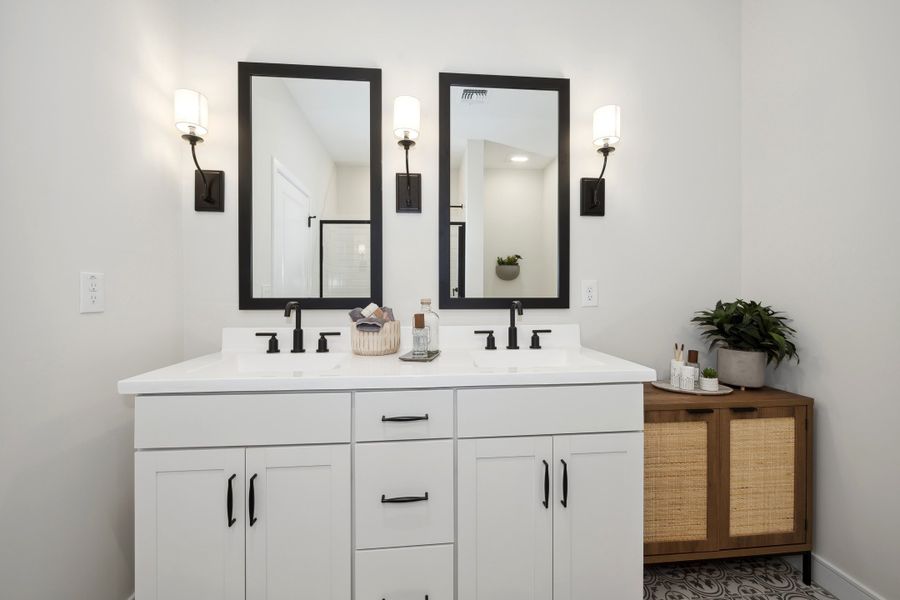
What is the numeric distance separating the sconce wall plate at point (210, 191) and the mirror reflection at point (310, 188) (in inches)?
5.4

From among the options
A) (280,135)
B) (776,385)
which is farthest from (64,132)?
(776,385)

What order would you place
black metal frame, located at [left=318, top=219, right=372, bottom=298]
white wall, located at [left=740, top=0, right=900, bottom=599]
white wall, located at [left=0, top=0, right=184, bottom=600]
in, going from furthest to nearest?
black metal frame, located at [left=318, top=219, right=372, bottom=298] < white wall, located at [left=740, top=0, right=900, bottom=599] < white wall, located at [left=0, top=0, right=184, bottom=600]

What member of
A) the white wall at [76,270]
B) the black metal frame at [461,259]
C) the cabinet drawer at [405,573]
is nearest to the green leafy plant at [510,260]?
the black metal frame at [461,259]

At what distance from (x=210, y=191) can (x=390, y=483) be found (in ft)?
4.49

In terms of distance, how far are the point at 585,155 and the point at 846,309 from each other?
1.14 m

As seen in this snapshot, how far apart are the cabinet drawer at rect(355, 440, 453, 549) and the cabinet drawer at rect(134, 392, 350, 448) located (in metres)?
0.13

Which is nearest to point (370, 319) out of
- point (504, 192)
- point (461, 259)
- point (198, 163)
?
point (461, 259)

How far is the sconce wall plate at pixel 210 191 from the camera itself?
157 cm

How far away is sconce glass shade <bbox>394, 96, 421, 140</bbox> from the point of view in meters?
1.54

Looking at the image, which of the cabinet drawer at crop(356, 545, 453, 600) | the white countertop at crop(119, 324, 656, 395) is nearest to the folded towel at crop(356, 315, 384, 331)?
the white countertop at crop(119, 324, 656, 395)

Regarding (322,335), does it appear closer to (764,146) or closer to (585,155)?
(585,155)

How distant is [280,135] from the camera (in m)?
1.61

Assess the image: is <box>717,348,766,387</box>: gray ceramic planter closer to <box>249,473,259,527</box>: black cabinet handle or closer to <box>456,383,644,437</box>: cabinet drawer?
<box>456,383,644,437</box>: cabinet drawer

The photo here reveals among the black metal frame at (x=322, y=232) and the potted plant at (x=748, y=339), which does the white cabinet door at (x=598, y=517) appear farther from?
the black metal frame at (x=322, y=232)
